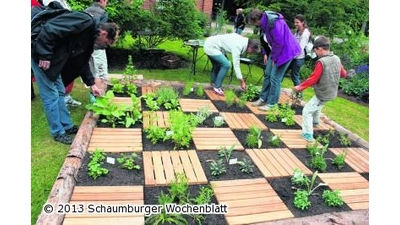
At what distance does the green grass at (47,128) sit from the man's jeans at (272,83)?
111cm

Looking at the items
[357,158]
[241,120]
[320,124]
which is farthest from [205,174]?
[320,124]

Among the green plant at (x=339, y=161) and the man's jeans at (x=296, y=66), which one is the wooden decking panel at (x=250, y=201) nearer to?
the green plant at (x=339, y=161)

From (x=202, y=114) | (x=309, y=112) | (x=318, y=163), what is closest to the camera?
(x=318, y=163)

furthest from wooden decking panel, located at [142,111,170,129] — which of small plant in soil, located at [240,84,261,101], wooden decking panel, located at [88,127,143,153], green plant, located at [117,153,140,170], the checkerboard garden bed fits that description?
small plant in soil, located at [240,84,261,101]

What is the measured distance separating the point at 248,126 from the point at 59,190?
264cm

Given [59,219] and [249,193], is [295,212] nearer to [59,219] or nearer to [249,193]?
[249,193]

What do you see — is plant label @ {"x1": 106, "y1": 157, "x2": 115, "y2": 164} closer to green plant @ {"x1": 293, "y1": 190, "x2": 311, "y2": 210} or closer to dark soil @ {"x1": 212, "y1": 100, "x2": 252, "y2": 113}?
green plant @ {"x1": 293, "y1": 190, "x2": 311, "y2": 210}

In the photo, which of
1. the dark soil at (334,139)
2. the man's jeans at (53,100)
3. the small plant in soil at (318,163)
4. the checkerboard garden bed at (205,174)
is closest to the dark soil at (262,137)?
the checkerboard garden bed at (205,174)

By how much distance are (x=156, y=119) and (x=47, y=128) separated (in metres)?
1.33

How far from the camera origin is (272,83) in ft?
16.5

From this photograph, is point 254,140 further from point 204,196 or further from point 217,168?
point 204,196

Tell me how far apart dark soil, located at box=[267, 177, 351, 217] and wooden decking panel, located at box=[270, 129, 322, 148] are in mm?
860

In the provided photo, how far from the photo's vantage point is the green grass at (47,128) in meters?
2.87

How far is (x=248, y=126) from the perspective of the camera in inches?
175
